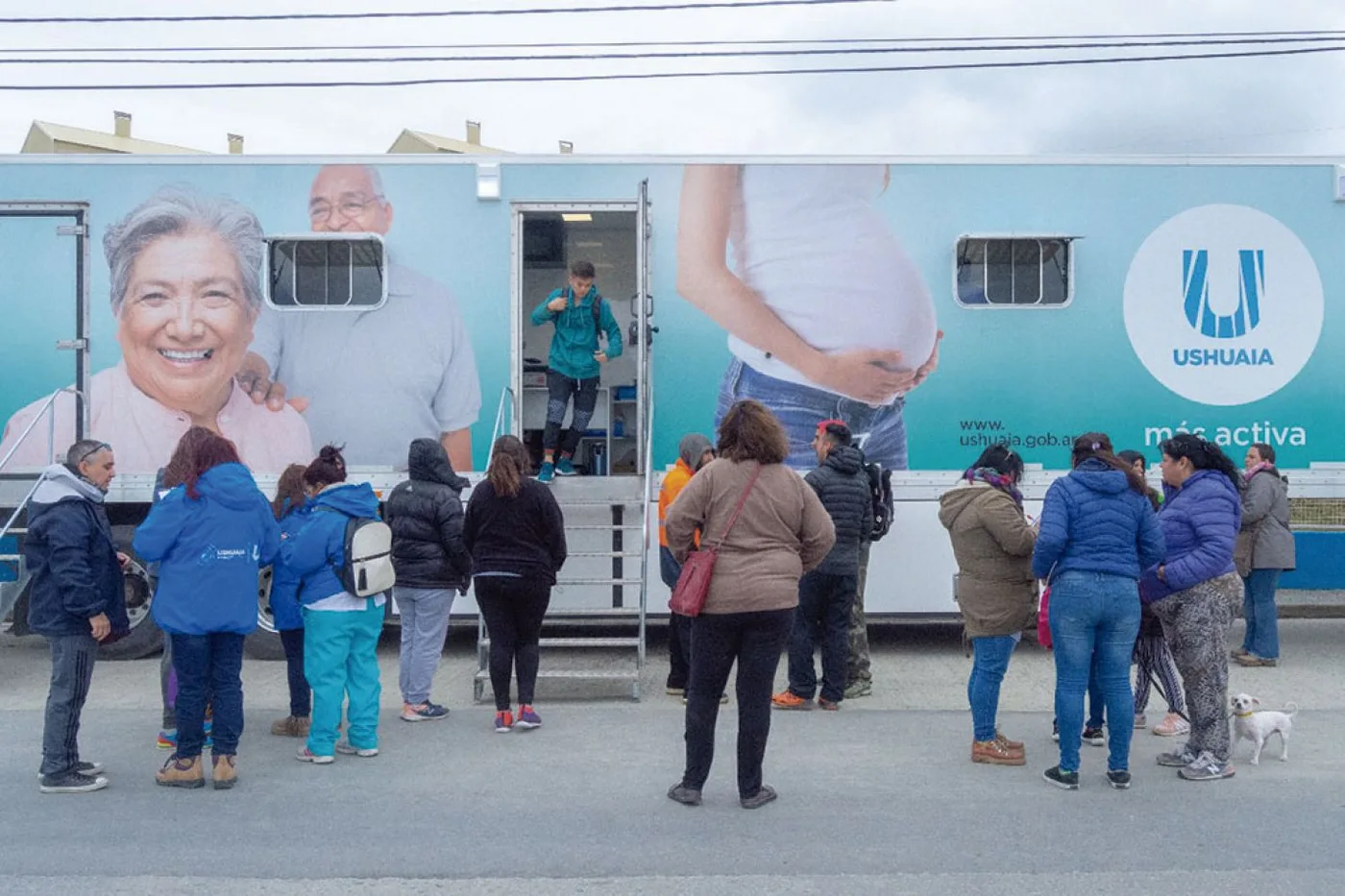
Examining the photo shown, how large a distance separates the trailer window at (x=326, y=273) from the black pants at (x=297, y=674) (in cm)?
291

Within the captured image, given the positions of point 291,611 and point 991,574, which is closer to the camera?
point 991,574

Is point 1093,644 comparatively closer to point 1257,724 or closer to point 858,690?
point 1257,724

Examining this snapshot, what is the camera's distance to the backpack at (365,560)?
6180 mm

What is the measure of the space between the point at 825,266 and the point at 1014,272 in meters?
1.36

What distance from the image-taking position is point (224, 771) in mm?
5781

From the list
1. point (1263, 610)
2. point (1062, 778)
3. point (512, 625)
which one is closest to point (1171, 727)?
point (1062, 778)

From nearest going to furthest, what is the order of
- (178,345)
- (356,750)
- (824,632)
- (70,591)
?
(70,591)
(356,750)
(824,632)
(178,345)

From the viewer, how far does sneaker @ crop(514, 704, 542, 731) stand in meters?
6.87

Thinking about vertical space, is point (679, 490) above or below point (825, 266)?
below

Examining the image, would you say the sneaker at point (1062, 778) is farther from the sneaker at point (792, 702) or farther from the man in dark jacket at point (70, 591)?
the man in dark jacket at point (70, 591)

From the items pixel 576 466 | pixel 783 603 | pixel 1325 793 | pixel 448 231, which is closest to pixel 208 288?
pixel 448 231

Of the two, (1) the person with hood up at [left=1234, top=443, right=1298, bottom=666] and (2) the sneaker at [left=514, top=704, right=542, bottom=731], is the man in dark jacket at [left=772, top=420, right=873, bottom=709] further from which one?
(1) the person with hood up at [left=1234, top=443, right=1298, bottom=666]

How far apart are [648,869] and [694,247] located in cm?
517

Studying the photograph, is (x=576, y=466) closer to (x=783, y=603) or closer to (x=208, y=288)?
(x=208, y=288)
